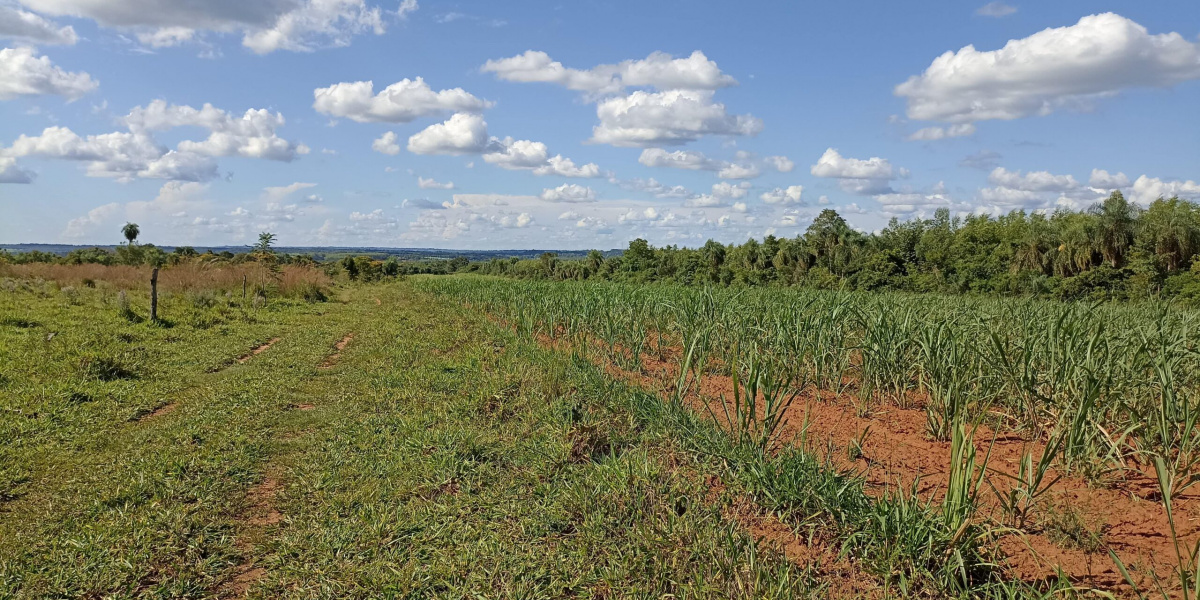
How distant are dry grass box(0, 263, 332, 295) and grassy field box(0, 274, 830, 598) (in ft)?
49.3

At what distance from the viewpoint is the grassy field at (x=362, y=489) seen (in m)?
3.42

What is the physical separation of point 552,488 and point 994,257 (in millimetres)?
40540

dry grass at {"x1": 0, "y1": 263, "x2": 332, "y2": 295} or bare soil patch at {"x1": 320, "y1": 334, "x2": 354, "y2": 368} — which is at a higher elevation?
dry grass at {"x1": 0, "y1": 263, "x2": 332, "y2": 295}

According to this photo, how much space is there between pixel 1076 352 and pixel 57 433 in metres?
8.49

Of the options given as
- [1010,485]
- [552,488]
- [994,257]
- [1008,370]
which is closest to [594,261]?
[994,257]

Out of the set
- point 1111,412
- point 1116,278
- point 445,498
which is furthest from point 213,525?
point 1116,278

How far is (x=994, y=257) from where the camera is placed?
3778cm

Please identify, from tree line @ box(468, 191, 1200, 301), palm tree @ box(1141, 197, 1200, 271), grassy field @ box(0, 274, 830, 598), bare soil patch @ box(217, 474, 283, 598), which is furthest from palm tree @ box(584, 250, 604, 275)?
bare soil patch @ box(217, 474, 283, 598)

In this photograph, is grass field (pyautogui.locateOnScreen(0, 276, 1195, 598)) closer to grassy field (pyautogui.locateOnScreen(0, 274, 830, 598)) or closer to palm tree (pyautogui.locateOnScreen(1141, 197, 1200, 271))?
grassy field (pyautogui.locateOnScreen(0, 274, 830, 598))

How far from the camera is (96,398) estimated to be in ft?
24.1

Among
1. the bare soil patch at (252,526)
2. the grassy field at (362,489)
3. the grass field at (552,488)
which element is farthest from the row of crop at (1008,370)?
the bare soil patch at (252,526)

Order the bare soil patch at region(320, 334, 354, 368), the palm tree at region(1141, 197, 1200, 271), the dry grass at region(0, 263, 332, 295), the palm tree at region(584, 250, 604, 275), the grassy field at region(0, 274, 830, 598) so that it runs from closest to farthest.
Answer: the grassy field at region(0, 274, 830, 598), the bare soil patch at region(320, 334, 354, 368), the dry grass at region(0, 263, 332, 295), the palm tree at region(1141, 197, 1200, 271), the palm tree at region(584, 250, 604, 275)

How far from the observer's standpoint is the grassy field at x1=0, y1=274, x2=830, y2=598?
135 inches

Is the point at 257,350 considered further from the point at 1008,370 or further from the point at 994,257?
the point at 994,257
